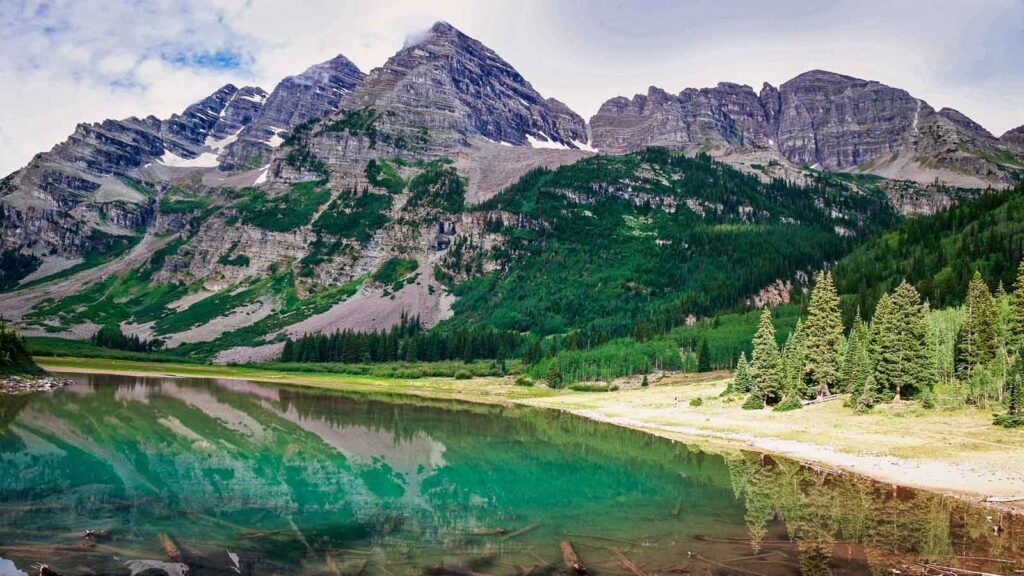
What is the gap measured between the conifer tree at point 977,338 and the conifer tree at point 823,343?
11.8 m

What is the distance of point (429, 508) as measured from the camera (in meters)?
29.5

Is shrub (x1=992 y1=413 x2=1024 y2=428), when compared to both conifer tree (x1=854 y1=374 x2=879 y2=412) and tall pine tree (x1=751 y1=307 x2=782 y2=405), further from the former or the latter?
tall pine tree (x1=751 y1=307 x2=782 y2=405)

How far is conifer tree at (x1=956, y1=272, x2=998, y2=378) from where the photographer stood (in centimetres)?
5741

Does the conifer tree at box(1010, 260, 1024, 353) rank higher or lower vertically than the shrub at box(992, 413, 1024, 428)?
higher

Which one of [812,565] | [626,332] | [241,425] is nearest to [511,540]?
[812,565]

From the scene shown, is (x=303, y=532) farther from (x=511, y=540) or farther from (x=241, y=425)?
(x=241, y=425)

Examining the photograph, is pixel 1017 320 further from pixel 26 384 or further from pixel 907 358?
pixel 26 384

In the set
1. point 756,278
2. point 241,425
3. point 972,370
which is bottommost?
point 241,425

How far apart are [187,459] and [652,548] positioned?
31.2 metres

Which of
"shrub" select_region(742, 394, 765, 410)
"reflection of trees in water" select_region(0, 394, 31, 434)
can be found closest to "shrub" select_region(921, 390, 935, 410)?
"shrub" select_region(742, 394, 765, 410)

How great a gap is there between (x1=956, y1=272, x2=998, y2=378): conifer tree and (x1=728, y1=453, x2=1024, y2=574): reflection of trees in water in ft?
107

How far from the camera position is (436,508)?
97.0 feet

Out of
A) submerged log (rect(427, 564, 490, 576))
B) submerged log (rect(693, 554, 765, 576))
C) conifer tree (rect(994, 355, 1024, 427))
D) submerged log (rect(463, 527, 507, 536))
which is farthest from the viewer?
conifer tree (rect(994, 355, 1024, 427))

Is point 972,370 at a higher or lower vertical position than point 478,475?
higher
